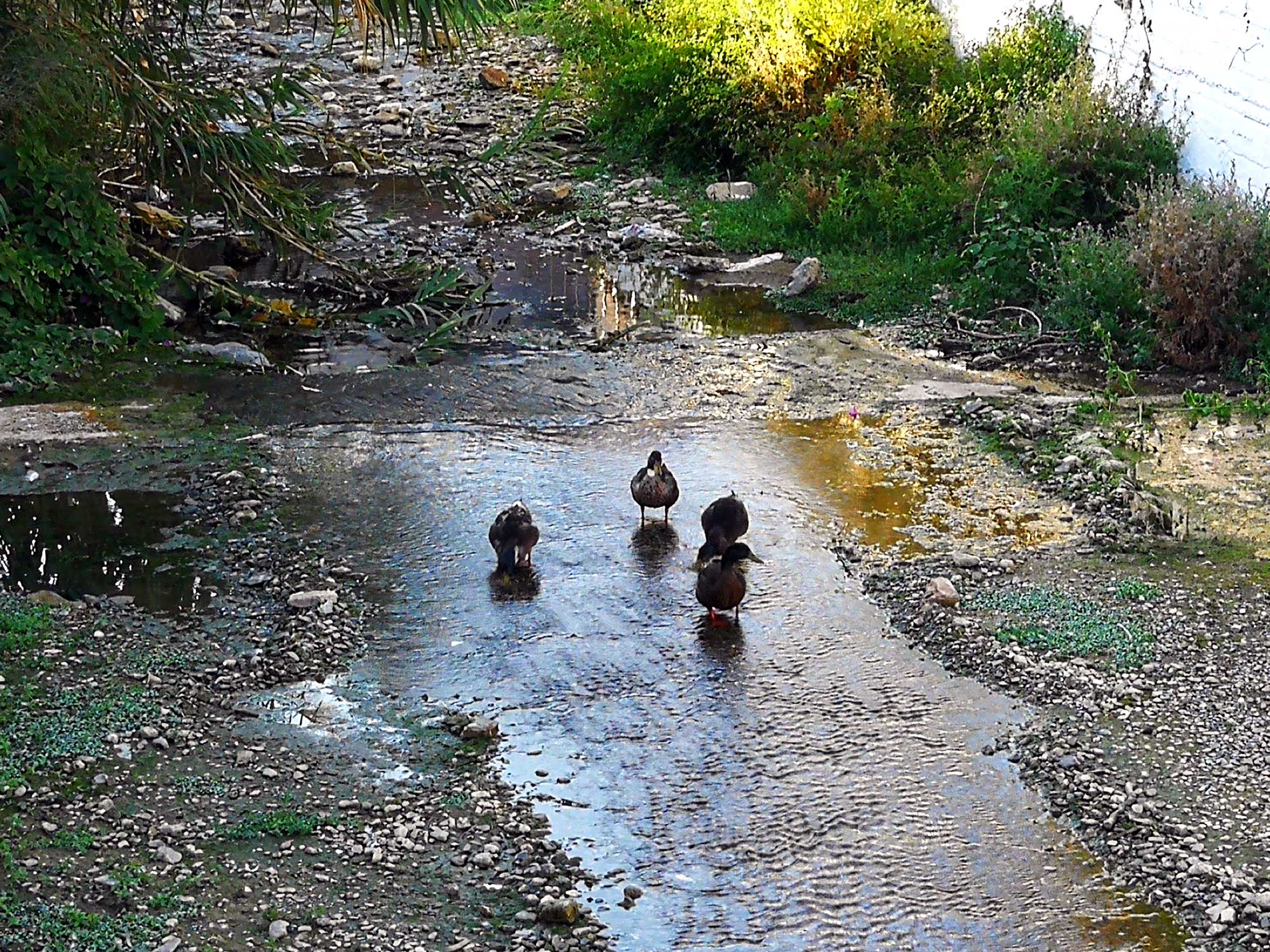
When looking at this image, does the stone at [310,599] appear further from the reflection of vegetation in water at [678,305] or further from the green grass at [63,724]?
the reflection of vegetation in water at [678,305]

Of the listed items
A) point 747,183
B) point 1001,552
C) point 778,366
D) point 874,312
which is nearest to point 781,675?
point 1001,552

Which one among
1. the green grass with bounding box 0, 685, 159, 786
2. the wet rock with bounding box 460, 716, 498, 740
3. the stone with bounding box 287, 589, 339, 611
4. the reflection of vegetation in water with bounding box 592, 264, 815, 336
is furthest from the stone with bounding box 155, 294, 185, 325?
the wet rock with bounding box 460, 716, 498, 740

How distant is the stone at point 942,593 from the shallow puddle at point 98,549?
3.62 meters

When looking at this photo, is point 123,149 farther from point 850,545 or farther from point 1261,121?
point 1261,121

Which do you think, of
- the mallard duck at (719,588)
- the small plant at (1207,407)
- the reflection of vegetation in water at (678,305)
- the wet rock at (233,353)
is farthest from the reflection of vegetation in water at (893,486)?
the wet rock at (233,353)

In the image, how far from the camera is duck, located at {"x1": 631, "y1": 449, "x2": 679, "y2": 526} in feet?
26.4

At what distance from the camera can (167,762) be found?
5.76 metres

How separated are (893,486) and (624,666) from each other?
2.70m

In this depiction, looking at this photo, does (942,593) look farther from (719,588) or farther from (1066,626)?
(719,588)

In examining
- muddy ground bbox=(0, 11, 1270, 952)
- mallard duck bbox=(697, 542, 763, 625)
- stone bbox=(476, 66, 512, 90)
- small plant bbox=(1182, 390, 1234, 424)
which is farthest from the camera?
stone bbox=(476, 66, 512, 90)

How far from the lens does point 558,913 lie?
16.1ft

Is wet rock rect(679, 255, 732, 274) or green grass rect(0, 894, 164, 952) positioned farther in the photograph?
wet rock rect(679, 255, 732, 274)

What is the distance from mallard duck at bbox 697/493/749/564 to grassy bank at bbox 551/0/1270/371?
14.6ft

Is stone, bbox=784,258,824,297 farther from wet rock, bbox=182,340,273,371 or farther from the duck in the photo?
the duck
